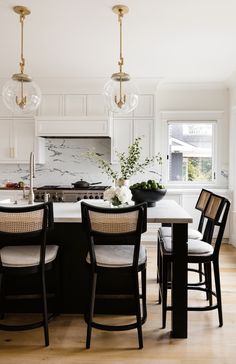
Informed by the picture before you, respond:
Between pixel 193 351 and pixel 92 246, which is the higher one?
pixel 92 246

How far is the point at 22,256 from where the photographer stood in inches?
90.0

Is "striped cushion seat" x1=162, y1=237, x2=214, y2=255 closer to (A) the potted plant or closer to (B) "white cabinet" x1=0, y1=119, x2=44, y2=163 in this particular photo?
(A) the potted plant

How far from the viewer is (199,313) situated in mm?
2852

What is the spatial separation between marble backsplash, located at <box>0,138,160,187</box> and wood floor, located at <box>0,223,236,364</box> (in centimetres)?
312

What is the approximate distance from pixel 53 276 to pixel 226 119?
4.01m

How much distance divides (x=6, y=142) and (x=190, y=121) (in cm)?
298

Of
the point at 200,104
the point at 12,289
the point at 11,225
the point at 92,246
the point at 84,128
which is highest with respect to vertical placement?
the point at 200,104

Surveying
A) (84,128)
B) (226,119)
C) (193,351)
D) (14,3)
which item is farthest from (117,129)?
→ (193,351)

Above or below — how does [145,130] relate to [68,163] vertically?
above

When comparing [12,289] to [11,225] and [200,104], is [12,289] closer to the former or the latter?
[11,225]

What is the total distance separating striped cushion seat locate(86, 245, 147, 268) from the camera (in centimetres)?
225

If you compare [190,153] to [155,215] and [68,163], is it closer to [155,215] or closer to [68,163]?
[68,163]

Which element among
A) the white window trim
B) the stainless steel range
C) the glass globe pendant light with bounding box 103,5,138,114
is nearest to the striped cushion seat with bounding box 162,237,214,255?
the glass globe pendant light with bounding box 103,5,138,114

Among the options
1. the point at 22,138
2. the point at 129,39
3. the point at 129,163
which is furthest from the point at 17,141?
the point at 129,163
